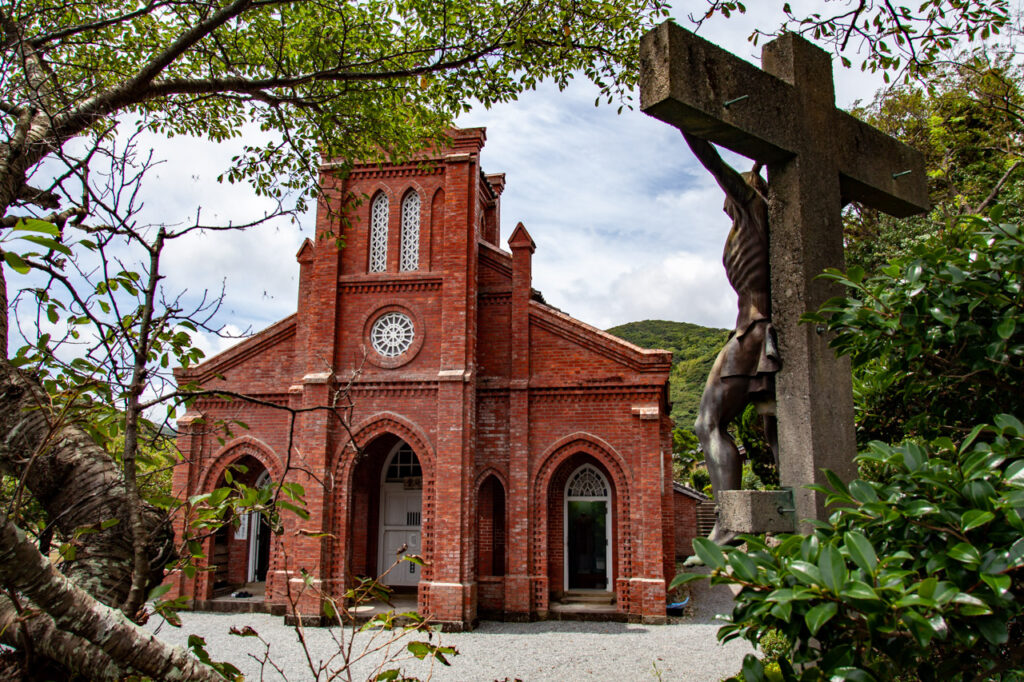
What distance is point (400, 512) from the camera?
59.1ft

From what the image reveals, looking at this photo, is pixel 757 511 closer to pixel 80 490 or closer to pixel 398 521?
pixel 80 490

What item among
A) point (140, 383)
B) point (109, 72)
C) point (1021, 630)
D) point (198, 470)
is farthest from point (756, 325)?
point (198, 470)

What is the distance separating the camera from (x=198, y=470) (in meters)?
16.7

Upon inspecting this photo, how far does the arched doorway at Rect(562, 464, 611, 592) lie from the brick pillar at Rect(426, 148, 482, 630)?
2.84 m

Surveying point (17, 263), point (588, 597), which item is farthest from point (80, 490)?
point (588, 597)

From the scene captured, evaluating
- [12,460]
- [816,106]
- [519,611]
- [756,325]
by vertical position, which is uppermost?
[816,106]

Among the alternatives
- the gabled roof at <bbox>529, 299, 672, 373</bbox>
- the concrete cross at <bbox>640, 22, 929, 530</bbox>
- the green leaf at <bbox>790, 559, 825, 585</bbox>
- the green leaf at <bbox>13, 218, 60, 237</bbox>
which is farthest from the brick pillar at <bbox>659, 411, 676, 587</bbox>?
the green leaf at <bbox>13, 218, 60, 237</bbox>

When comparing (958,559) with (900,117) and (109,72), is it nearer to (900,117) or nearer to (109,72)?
(109,72)

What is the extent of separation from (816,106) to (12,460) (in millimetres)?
3793

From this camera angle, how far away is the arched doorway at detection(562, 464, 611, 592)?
16531 mm

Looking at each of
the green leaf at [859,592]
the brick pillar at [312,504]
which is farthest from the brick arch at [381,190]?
the green leaf at [859,592]

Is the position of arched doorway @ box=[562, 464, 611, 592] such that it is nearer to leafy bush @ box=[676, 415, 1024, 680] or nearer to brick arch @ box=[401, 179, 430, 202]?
brick arch @ box=[401, 179, 430, 202]

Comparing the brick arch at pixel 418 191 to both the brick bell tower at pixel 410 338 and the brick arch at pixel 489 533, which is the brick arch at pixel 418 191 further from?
the brick arch at pixel 489 533

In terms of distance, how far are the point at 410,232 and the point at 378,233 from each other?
767mm
